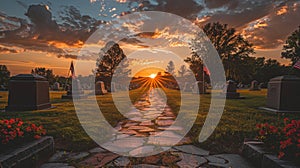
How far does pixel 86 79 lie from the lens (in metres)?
44.9

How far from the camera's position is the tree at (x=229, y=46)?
3441cm

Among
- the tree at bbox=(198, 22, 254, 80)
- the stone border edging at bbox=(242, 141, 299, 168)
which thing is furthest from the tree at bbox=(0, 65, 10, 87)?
the stone border edging at bbox=(242, 141, 299, 168)

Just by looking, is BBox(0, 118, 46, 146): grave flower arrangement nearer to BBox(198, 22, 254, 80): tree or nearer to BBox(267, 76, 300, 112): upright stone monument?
BBox(267, 76, 300, 112): upright stone monument

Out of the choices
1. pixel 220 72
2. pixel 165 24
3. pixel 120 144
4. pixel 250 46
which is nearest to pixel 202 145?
pixel 120 144

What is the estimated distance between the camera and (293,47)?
117 ft

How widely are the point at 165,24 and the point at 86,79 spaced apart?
35.3m

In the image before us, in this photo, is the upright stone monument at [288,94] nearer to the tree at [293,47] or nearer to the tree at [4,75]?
the tree at [293,47]

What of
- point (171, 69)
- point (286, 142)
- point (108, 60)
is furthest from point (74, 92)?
point (171, 69)

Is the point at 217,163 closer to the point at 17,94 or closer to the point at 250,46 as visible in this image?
the point at 17,94

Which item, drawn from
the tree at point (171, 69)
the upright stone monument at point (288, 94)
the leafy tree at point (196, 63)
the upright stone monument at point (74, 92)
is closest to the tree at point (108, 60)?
the leafy tree at point (196, 63)

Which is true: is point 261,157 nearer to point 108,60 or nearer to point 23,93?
point 23,93

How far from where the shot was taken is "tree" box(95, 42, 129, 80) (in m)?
36.2

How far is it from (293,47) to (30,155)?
4298cm

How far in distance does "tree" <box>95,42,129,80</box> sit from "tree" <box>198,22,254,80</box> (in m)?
15.9
